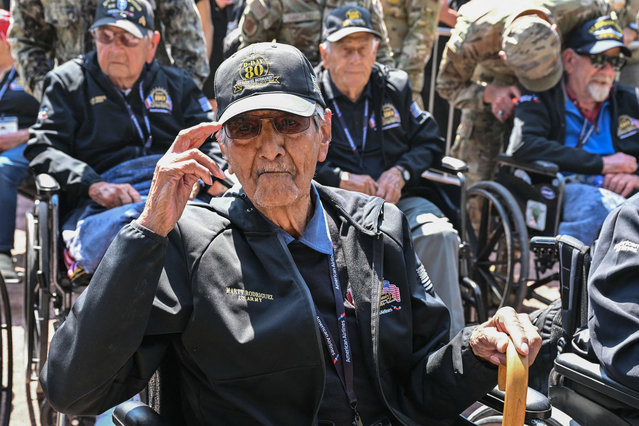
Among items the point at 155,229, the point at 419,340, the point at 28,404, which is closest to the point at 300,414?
the point at 419,340

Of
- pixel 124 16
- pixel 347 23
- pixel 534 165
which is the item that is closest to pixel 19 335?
pixel 124 16

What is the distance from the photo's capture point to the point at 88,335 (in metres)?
1.76

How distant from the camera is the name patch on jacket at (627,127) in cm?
478

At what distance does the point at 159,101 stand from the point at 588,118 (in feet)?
8.26

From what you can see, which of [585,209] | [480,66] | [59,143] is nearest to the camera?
[59,143]

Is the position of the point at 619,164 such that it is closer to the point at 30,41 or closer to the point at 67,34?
the point at 67,34

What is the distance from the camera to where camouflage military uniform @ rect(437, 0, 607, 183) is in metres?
4.95

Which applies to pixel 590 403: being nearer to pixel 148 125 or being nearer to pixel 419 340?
pixel 419 340

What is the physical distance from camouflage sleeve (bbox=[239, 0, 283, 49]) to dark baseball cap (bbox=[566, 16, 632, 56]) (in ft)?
6.07

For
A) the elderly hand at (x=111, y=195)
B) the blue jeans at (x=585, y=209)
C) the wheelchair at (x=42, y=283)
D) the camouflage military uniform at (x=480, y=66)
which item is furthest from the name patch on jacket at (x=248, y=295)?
the camouflage military uniform at (x=480, y=66)

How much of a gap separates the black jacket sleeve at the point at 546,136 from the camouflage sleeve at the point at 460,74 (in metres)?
0.57

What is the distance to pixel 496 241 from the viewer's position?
194 inches

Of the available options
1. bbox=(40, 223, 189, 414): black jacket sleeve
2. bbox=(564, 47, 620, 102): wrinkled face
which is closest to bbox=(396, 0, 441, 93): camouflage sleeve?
bbox=(564, 47, 620, 102): wrinkled face

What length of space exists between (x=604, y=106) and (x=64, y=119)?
10.1 feet
